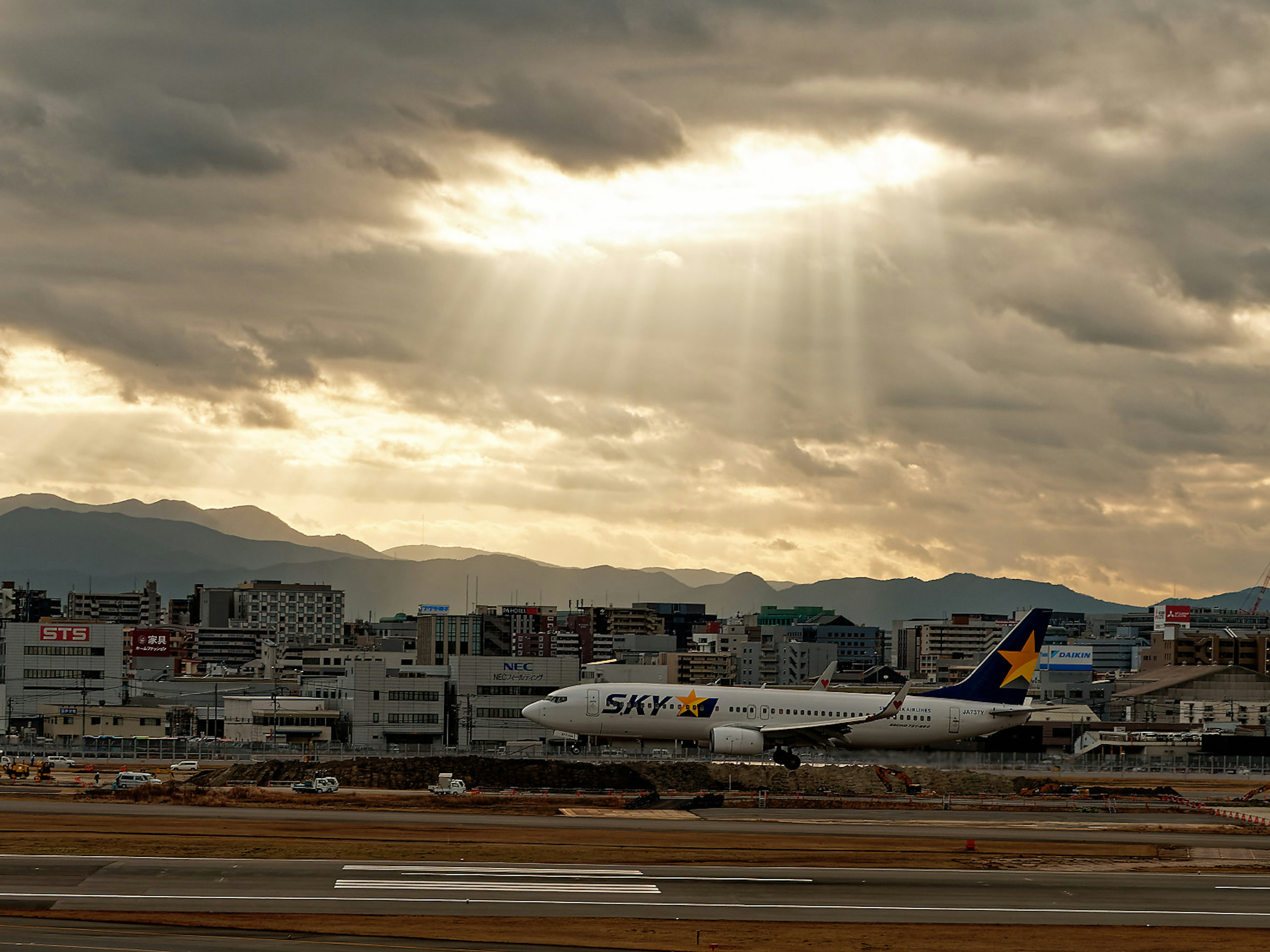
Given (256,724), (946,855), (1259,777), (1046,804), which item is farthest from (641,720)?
(256,724)

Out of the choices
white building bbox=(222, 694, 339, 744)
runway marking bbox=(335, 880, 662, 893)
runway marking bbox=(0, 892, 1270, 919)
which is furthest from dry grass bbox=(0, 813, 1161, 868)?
white building bbox=(222, 694, 339, 744)

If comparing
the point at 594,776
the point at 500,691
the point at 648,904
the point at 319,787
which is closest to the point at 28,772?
the point at 319,787

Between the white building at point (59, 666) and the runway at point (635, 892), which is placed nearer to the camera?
the runway at point (635, 892)

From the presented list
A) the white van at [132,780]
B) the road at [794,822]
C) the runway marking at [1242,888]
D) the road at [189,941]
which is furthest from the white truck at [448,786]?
the runway marking at [1242,888]

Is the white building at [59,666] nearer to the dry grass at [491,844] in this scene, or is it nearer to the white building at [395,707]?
the white building at [395,707]

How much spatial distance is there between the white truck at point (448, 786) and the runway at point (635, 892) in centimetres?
2972

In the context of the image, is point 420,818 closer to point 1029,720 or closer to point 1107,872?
point 1107,872

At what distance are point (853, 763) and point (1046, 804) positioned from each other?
743 inches

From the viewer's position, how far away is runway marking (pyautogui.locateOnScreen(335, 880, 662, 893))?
48.1m

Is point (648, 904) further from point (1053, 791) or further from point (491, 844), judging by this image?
point (1053, 791)

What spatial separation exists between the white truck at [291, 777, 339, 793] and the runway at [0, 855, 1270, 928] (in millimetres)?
29836

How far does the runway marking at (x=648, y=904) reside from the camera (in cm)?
4522

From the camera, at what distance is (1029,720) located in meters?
154

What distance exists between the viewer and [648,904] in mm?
46281
